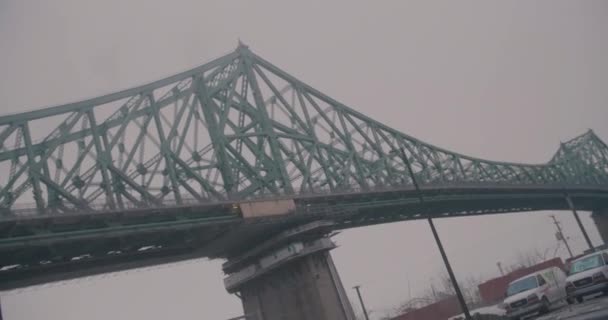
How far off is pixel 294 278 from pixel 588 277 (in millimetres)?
20268

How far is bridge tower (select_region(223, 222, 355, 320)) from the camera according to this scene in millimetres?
35750

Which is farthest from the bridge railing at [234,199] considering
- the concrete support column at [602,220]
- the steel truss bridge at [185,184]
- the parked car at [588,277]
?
the concrete support column at [602,220]

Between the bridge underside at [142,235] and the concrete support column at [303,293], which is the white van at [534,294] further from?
the concrete support column at [303,293]

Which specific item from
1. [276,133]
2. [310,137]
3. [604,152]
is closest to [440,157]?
[310,137]

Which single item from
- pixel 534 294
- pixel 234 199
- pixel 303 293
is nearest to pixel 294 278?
pixel 303 293

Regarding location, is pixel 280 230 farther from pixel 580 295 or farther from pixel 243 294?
pixel 580 295

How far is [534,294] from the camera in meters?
25.6

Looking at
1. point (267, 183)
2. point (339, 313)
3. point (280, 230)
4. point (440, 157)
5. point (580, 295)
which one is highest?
point (440, 157)

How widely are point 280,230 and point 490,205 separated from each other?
157 feet

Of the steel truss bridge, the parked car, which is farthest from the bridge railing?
the parked car

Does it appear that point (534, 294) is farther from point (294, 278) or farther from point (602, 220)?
point (602, 220)

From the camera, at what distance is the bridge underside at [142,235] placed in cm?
2778

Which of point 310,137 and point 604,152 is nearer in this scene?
point 310,137

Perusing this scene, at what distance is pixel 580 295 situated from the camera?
23.2m
